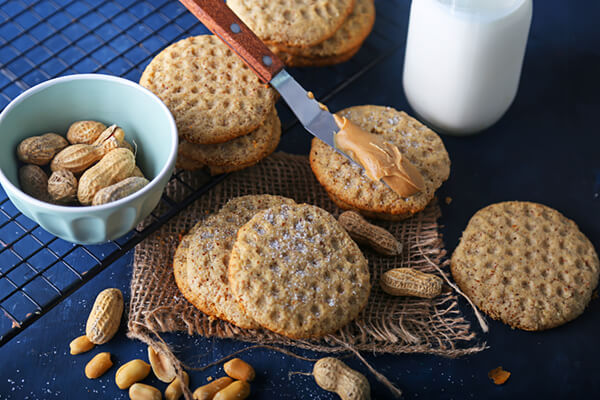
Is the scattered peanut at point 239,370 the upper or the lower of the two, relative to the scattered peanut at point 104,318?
lower

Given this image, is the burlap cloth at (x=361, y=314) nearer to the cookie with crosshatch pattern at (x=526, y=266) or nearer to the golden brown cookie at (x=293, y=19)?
the cookie with crosshatch pattern at (x=526, y=266)

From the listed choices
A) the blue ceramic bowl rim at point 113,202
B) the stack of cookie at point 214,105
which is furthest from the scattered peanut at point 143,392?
the stack of cookie at point 214,105

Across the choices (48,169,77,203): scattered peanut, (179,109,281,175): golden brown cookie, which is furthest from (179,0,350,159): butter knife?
(48,169,77,203): scattered peanut

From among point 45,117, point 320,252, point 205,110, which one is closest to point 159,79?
point 205,110

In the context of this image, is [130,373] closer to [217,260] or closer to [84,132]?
[217,260]

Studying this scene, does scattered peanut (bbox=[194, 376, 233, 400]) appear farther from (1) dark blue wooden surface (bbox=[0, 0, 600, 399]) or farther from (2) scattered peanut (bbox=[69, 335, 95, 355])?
(2) scattered peanut (bbox=[69, 335, 95, 355])

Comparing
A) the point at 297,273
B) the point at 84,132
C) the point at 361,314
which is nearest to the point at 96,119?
the point at 84,132
